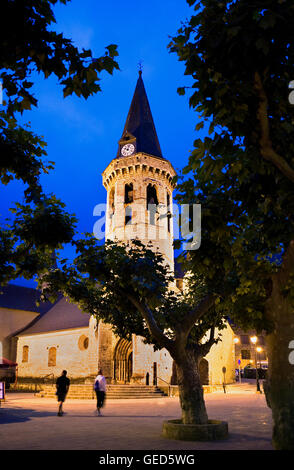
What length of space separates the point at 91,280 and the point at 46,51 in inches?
319

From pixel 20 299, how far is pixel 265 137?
47.1 m

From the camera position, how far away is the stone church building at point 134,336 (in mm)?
32438

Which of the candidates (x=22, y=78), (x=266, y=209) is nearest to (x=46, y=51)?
(x=22, y=78)

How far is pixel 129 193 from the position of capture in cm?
3772

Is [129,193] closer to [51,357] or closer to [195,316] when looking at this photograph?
[51,357]

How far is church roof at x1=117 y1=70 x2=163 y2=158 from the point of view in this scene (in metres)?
38.8

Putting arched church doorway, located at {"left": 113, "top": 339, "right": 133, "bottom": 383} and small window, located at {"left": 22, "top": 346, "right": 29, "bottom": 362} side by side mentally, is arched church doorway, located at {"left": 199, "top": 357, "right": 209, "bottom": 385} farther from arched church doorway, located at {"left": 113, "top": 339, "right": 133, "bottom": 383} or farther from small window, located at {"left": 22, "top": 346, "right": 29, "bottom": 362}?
small window, located at {"left": 22, "top": 346, "right": 29, "bottom": 362}

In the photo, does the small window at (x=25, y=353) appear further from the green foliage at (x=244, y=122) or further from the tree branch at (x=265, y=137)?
the tree branch at (x=265, y=137)

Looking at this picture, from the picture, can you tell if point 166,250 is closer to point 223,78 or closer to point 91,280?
point 91,280

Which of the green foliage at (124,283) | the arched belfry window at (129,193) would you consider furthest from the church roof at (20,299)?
the green foliage at (124,283)

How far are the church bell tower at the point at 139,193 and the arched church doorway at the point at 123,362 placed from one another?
8250 mm

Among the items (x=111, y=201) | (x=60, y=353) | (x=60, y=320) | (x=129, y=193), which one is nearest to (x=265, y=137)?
(x=129, y=193)

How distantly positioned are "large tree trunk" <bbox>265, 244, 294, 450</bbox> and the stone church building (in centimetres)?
2324
